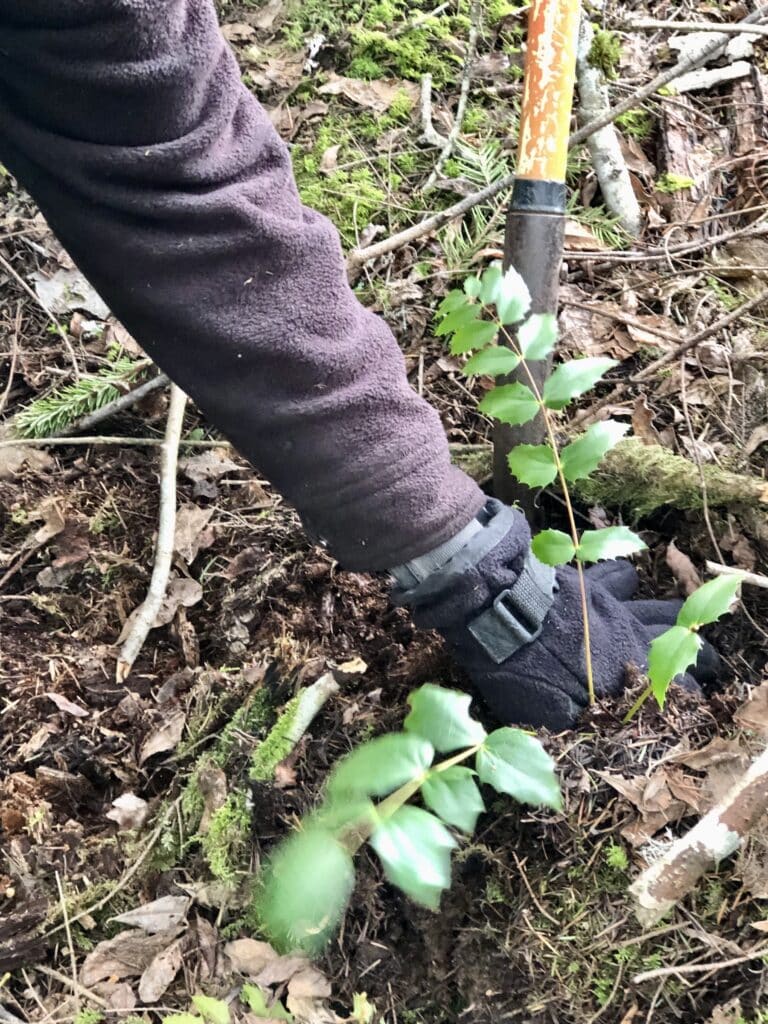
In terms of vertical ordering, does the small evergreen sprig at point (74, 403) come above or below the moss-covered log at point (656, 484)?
below

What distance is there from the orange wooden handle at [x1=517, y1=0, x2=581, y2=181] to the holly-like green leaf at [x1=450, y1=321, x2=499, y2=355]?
2.09ft

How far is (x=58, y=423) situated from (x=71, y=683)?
2.98ft

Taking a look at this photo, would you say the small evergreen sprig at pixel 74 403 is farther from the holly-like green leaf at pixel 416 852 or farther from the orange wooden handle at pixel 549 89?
the holly-like green leaf at pixel 416 852

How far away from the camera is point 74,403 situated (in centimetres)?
245

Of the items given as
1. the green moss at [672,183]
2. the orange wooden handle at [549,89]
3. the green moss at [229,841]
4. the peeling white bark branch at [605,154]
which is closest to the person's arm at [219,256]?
the green moss at [229,841]

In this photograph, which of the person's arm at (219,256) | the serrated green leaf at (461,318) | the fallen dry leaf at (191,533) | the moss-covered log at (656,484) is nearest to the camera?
the person's arm at (219,256)

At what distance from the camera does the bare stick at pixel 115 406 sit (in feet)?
7.95

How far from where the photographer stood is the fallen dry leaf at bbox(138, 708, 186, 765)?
1821 millimetres

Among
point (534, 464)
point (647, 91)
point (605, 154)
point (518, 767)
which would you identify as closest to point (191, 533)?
point (534, 464)

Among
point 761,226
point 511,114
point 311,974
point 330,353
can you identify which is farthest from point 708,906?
point 511,114

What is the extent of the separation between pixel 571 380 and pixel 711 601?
1.51ft

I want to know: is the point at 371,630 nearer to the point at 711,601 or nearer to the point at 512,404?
the point at 512,404

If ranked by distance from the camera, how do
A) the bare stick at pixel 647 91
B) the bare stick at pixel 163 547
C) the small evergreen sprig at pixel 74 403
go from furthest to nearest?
the small evergreen sprig at pixel 74 403 → the bare stick at pixel 647 91 → the bare stick at pixel 163 547

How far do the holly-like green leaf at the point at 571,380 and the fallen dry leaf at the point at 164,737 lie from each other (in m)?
1.18
